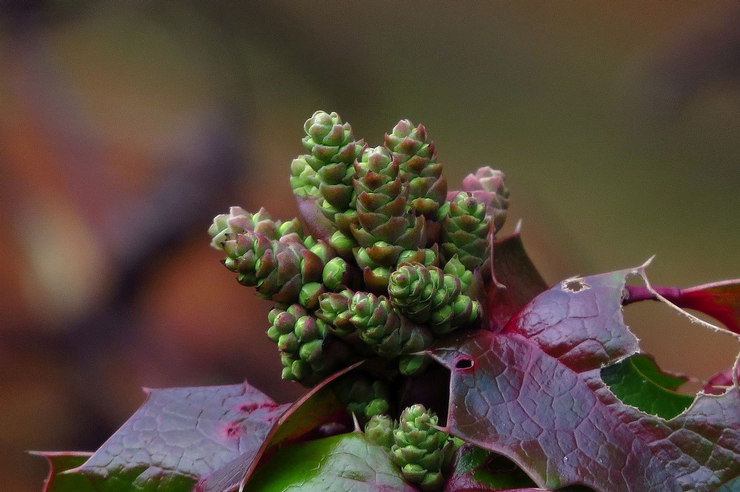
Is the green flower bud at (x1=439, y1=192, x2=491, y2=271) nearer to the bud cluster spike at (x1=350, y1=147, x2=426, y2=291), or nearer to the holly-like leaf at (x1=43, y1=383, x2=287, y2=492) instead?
the bud cluster spike at (x1=350, y1=147, x2=426, y2=291)

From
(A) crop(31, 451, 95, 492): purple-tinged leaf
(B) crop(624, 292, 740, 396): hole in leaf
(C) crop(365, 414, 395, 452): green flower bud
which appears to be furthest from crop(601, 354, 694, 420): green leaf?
(B) crop(624, 292, 740, 396): hole in leaf

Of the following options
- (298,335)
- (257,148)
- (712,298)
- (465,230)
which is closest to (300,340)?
(298,335)

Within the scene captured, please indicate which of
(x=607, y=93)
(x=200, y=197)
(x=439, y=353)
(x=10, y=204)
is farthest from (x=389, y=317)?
(x=607, y=93)

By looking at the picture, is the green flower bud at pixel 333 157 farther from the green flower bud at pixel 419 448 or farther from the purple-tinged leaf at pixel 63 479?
the purple-tinged leaf at pixel 63 479

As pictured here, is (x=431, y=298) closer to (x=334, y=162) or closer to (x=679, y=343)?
(x=334, y=162)

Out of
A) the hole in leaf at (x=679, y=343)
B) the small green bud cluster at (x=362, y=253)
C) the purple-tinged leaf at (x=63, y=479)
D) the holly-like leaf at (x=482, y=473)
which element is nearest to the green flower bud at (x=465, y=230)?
the small green bud cluster at (x=362, y=253)

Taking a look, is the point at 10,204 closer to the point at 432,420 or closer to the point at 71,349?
the point at 71,349
